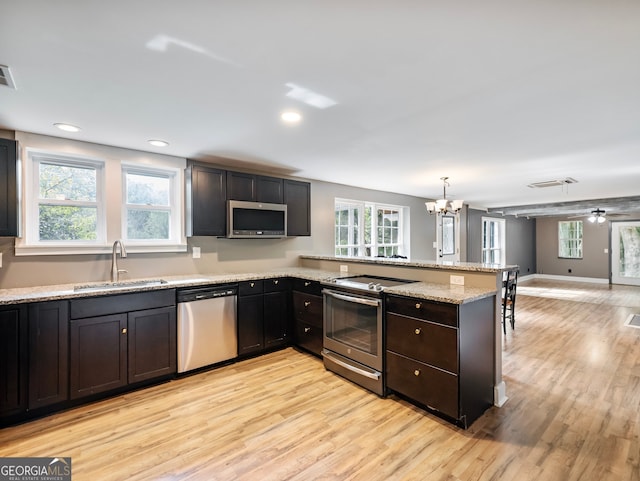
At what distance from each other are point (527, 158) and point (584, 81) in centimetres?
194

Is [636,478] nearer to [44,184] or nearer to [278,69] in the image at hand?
[278,69]

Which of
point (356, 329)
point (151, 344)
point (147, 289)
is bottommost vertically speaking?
point (151, 344)

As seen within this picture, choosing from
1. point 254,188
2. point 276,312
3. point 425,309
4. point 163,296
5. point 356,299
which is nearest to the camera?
point 425,309

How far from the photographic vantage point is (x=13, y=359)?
2.29m

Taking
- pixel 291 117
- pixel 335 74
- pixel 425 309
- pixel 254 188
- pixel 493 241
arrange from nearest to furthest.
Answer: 1. pixel 335 74
2. pixel 425 309
3. pixel 291 117
4. pixel 254 188
5. pixel 493 241

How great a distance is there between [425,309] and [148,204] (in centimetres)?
313

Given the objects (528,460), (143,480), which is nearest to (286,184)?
(143,480)

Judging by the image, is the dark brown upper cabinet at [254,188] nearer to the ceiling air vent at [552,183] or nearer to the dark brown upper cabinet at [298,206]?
the dark brown upper cabinet at [298,206]

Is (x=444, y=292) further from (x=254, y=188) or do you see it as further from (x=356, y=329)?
(x=254, y=188)

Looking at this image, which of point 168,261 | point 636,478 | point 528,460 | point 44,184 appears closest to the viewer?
point 636,478

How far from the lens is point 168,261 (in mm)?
3576

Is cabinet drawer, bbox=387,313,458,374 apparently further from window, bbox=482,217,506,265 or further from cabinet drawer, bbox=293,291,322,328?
window, bbox=482,217,506,265

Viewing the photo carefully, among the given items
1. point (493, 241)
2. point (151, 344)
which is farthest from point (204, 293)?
point (493, 241)

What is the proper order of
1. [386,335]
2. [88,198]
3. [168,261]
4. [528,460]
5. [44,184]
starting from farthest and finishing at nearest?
[168,261] < [88,198] < [44,184] < [386,335] < [528,460]
